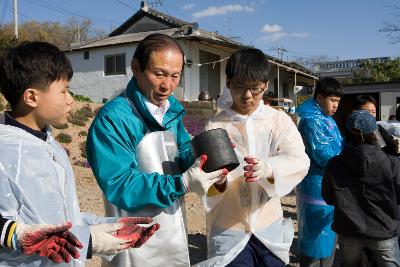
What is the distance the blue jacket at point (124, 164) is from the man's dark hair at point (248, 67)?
589 mm

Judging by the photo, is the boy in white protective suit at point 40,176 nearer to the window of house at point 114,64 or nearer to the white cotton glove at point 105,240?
the white cotton glove at point 105,240

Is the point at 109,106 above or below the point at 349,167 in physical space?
above

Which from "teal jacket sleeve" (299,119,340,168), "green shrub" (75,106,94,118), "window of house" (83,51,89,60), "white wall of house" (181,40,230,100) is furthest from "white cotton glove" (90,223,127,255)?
"window of house" (83,51,89,60)

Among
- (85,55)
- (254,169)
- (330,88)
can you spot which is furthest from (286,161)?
(85,55)

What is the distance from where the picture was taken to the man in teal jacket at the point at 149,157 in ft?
5.90

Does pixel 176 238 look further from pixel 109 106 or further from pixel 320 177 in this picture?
pixel 320 177

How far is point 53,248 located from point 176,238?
691 millimetres

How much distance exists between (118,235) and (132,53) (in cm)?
1859

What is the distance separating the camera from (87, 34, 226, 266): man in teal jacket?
1798mm

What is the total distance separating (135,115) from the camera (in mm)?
Result: 1975

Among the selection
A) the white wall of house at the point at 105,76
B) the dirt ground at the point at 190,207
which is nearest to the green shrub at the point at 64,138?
the dirt ground at the point at 190,207

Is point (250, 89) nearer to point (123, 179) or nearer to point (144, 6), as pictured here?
point (123, 179)

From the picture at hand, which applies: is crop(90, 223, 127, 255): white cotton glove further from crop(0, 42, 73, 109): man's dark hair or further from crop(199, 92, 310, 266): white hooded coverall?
crop(199, 92, 310, 266): white hooded coverall

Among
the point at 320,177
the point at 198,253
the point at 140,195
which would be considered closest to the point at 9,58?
the point at 140,195
